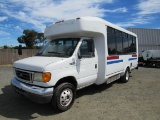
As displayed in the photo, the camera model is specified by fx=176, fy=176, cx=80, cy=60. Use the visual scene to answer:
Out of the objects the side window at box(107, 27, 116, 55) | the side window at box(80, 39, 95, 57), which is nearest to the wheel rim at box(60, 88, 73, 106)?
the side window at box(80, 39, 95, 57)

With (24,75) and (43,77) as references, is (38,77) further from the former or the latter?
(24,75)

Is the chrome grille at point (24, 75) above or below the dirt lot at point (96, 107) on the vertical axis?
above

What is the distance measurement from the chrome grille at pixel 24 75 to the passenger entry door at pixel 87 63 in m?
1.56

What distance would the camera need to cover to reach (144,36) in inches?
1082

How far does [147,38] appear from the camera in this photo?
90.7 ft

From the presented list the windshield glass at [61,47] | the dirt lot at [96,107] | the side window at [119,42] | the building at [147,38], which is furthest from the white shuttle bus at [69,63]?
the building at [147,38]

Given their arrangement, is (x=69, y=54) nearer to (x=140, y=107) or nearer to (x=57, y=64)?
(x=57, y=64)

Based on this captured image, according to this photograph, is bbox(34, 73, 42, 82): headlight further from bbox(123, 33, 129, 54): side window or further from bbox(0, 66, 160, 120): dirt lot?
bbox(123, 33, 129, 54): side window

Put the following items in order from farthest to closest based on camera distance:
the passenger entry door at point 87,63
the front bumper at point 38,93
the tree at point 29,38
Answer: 1. the tree at point 29,38
2. the passenger entry door at point 87,63
3. the front bumper at point 38,93

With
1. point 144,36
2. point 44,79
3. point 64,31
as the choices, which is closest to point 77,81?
point 44,79

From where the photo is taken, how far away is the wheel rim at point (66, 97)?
17.3 ft

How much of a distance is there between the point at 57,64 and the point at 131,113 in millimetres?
2611

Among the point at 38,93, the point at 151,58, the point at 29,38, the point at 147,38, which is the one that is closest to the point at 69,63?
the point at 38,93

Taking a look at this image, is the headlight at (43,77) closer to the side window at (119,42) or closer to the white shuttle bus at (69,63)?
the white shuttle bus at (69,63)
